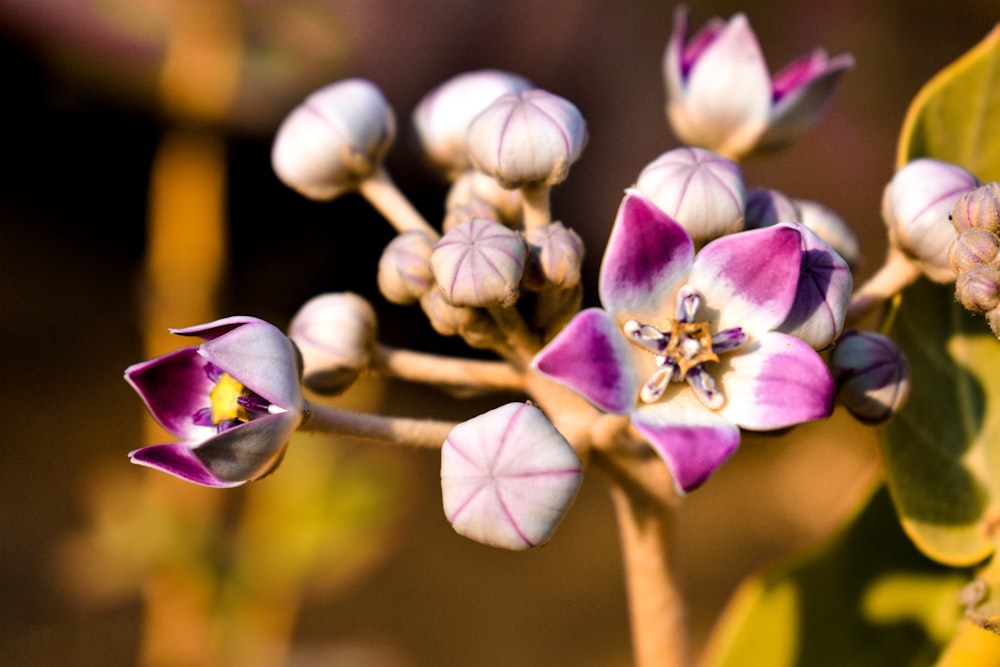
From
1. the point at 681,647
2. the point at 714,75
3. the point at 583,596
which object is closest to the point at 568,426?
the point at 681,647

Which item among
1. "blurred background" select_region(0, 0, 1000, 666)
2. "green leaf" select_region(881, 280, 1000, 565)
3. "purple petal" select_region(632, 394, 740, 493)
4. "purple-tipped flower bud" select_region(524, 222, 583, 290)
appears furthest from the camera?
"blurred background" select_region(0, 0, 1000, 666)

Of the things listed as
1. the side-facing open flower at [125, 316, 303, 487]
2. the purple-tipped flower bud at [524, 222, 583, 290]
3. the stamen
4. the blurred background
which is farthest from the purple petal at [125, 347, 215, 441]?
the blurred background

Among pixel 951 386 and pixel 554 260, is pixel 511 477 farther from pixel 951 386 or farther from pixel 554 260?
pixel 951 386

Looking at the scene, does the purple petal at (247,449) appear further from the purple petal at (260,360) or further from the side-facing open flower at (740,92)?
the side-facing open flower at (740,92)

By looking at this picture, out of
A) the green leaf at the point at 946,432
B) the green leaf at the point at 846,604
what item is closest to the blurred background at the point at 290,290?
the green leaf at the point at 846,604

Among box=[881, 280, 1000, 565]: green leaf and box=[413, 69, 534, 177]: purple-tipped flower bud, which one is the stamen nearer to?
box=[881, 280, 1000, 565]: green leaf
